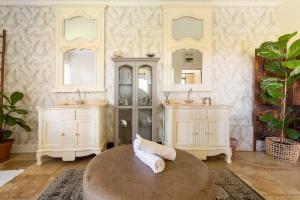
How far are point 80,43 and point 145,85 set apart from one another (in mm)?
1317

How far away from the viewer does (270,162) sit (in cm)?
307

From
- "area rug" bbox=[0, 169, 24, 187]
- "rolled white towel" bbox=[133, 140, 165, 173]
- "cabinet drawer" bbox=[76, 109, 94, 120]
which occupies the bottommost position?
"area rug" bbox=[0, 169, 24, 187]

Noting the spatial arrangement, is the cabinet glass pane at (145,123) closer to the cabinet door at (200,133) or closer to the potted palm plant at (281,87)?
the cabinet door at (200,133)

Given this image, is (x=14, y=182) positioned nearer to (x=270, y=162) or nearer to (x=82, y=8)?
(x=82, y=8)

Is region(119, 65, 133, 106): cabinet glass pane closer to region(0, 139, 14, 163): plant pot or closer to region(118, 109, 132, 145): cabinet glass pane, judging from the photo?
region(118, 109, 132, 145): cabinet glass pane

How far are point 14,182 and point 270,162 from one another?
340 cm

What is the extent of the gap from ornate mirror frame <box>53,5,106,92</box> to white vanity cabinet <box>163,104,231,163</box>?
1378mm

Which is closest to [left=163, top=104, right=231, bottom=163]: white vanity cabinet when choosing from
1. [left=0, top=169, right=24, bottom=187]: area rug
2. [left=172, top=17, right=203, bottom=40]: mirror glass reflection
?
[left=172, top=17, right=203, bottom=40]: mirror glass reflection

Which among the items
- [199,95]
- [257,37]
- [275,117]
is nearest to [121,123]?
[199,95]

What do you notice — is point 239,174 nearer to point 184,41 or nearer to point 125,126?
point 125,126

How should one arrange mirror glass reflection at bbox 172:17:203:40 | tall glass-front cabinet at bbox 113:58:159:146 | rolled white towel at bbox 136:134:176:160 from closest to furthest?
rolled white towel at bbox 136:134:176:160 → tall glass-front cabinet at bbox 113:58:159:146 → mirror glass reflection at bbox 172:17:203:40

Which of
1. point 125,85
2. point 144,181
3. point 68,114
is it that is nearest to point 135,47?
point 125,85

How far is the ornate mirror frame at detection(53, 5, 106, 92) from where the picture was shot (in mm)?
3482

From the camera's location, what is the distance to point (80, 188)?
2201 mm
